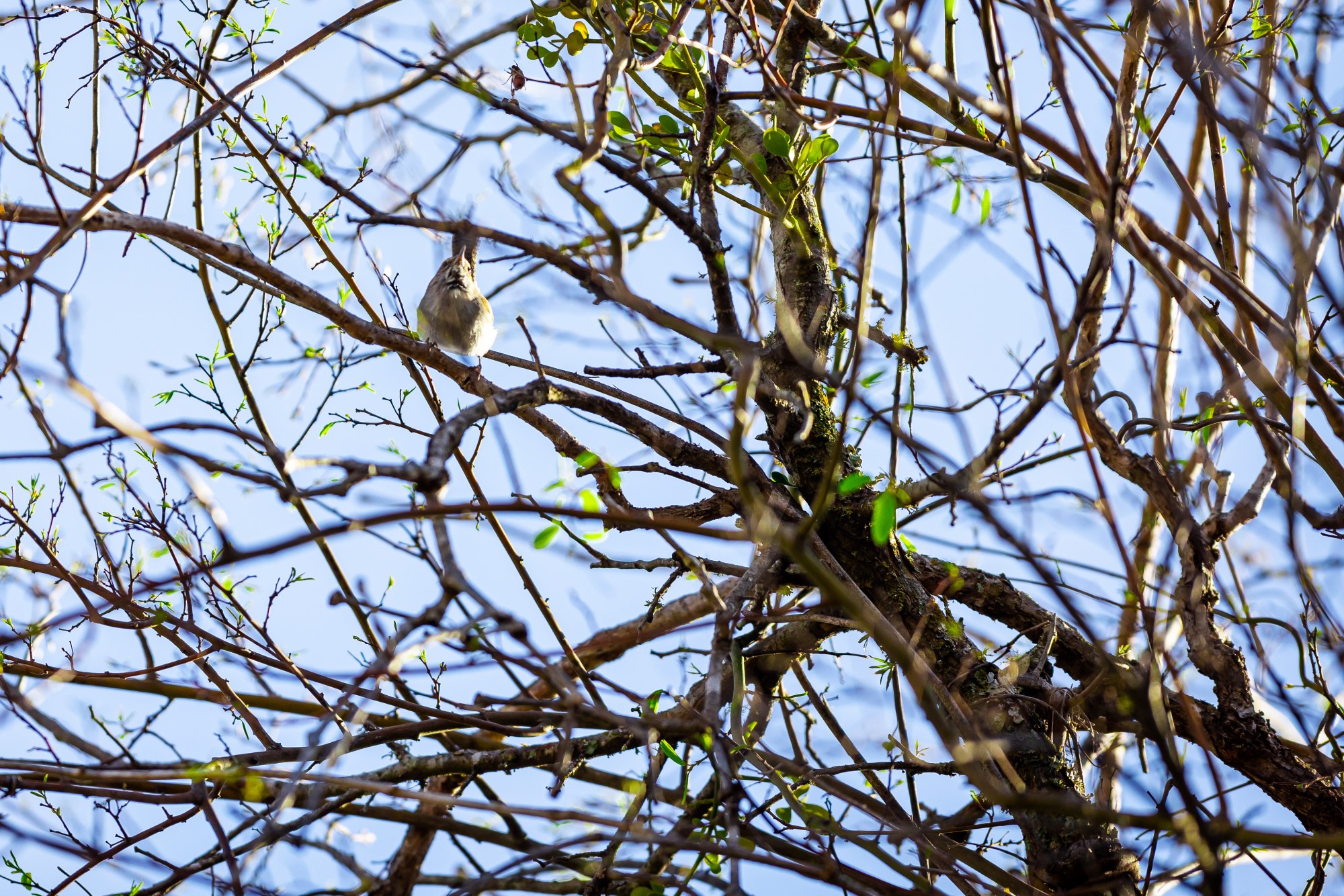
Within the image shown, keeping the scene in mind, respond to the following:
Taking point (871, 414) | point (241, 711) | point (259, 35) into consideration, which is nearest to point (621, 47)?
point (871, 414)

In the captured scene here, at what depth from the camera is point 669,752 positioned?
1.20m

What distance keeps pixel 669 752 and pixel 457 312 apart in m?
1.21

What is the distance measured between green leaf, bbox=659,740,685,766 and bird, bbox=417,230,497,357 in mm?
1078

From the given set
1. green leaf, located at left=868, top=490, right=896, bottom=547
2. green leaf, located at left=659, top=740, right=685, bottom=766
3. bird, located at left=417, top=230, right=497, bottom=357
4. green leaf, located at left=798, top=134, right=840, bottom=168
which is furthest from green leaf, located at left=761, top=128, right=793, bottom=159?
bird, located at left=417, top=230, right=497, bottom=357

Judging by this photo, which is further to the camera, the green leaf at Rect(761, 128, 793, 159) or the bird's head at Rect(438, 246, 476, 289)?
the bird's head at Rect(438, 246, 476, 289)

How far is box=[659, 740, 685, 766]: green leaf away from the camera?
118cm

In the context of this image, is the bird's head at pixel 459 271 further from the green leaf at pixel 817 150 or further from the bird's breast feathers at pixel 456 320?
the green leaf at pixel 817 150

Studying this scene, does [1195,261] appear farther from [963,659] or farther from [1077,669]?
[1077,669]

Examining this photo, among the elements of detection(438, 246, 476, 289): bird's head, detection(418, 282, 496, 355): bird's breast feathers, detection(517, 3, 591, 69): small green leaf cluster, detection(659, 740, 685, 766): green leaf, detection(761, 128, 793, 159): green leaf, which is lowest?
detection(659, 740, 685, 766): green leaf

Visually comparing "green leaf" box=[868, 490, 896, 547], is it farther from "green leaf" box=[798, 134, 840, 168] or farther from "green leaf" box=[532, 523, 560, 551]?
"green leaf" box=[798, 134, 840, 168]

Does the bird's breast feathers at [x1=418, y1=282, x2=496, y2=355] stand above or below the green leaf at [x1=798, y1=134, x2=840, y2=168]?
above

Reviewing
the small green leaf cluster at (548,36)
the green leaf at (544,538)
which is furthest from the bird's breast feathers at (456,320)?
the green leaf at (544,538)

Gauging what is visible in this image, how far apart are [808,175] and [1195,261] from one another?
1.56 feet

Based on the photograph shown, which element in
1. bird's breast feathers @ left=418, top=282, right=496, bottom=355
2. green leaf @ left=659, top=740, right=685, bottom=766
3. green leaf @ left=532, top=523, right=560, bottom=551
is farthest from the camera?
→ bird's breast feathers @ left=418, top=282, right=496, bottom=355
